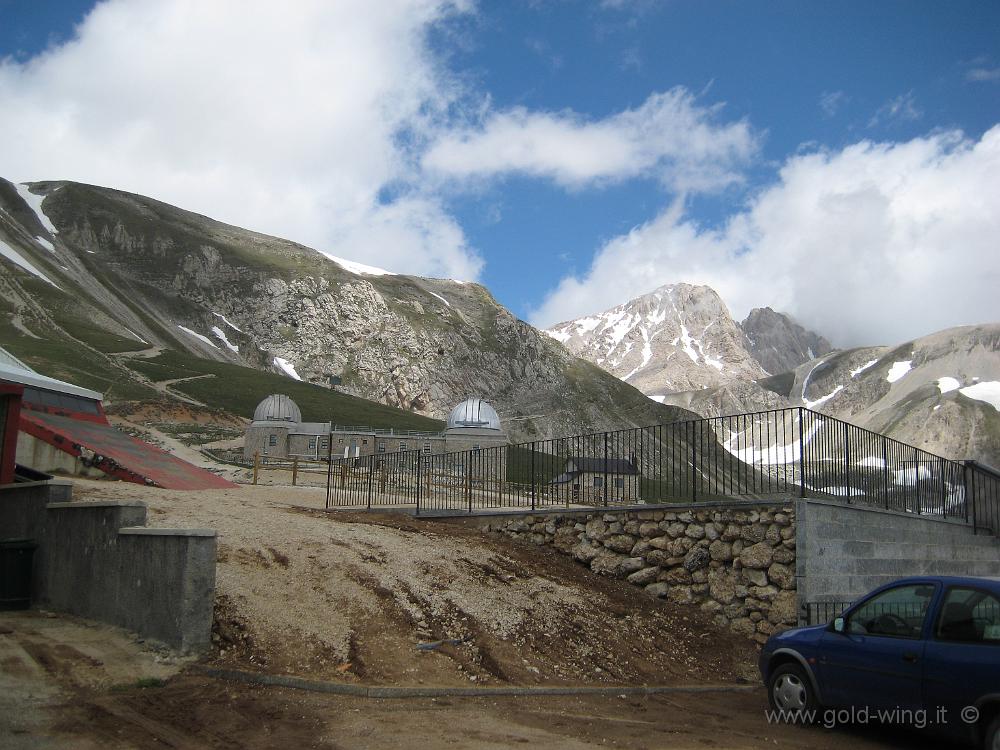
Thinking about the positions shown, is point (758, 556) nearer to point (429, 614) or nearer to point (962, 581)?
point (962, 581)

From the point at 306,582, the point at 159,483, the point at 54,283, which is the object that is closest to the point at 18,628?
the point at 306,582

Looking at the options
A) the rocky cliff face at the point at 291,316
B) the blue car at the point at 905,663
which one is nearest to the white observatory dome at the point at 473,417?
the rocky cliff face at the point at 291,316

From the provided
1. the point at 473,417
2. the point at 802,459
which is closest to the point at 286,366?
the point at 473,417

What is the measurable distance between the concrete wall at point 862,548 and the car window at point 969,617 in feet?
15.4

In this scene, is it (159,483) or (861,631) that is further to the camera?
(159,483)

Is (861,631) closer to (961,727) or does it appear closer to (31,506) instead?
(961,727)

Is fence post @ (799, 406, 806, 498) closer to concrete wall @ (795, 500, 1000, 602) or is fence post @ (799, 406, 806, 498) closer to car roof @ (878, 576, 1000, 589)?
concrete wall @ (795, 500, 1000, 602)

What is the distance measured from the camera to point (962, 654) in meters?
7.10

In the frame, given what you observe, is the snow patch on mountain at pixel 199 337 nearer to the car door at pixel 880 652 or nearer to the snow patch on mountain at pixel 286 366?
the snow patch on mountain at pixel 286 366

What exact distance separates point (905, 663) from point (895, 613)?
582 mm

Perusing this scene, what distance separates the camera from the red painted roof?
21.2 meters

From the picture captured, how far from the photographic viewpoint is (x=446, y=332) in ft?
551

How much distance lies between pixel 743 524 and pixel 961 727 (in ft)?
19.9

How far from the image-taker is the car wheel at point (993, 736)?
655 cm
